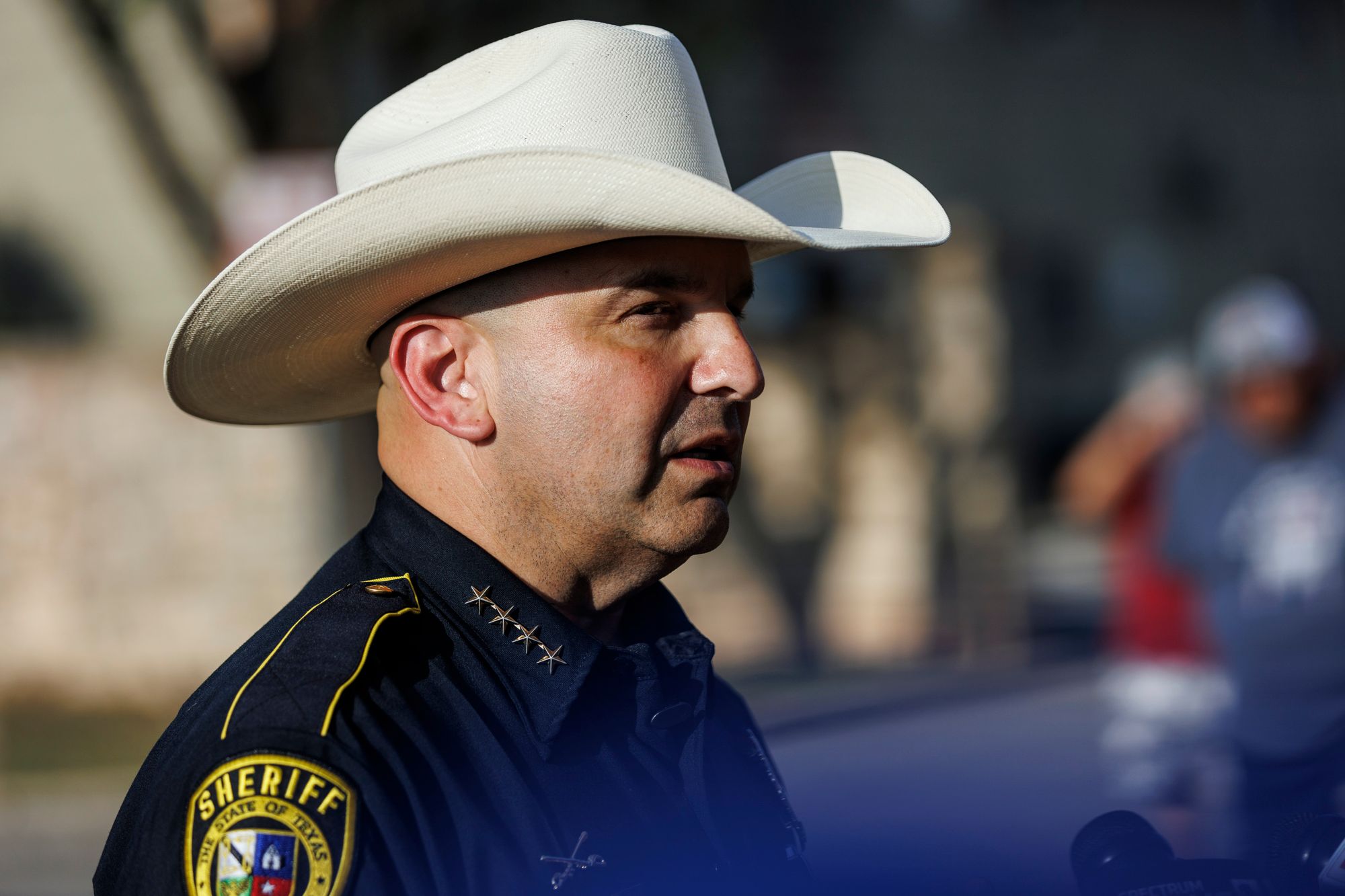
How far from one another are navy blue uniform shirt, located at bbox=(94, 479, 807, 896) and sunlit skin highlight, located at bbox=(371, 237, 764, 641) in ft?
0.22

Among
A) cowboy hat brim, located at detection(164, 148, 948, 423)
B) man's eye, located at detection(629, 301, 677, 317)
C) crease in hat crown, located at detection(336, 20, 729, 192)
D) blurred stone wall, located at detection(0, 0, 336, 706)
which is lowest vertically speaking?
man's eye, located at detection(629, 301, 677, 317)

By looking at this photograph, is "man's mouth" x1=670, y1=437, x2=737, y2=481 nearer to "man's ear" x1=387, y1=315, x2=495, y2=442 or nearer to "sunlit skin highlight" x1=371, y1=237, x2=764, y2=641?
"sunlit skin highlight" x1=371, y1=237, x2=764, y2=641

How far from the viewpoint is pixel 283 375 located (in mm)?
2348

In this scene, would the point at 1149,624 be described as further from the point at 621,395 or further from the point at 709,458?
the point at 621,395

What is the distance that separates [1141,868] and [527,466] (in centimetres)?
89

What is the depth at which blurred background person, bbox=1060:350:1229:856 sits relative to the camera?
3.90m

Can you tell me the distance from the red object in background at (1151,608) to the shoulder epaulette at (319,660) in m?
4.08

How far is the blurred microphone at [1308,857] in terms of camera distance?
62.4 inches

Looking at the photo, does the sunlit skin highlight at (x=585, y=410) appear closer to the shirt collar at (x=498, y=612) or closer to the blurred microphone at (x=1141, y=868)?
the shirt collar at (x=498, y=612)

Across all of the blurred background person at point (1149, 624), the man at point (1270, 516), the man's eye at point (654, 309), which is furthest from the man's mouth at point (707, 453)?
the man at point (1270, 516)

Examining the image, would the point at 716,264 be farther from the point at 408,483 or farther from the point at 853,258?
the point at 853,258

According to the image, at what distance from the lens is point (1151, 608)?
5.58m

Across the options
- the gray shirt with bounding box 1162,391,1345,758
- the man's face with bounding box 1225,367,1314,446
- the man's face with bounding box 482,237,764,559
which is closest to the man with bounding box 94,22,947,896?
the man's face with bounding box 482,237,764,559

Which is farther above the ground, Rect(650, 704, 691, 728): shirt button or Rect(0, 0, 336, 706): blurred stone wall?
Rect(0, 0, 336, 706): blurred stone wall
